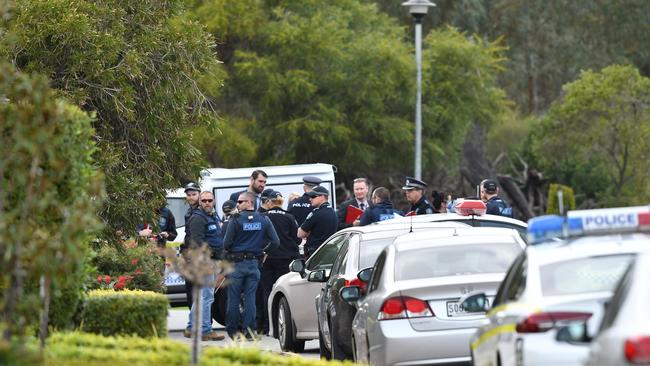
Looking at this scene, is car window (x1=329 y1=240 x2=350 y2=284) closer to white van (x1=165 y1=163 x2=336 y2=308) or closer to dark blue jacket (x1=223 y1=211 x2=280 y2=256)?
dark blue jacket (x1=223 y1=211 x2=280 y2=256)

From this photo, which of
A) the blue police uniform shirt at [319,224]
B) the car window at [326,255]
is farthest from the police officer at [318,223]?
the car window at [326,255]

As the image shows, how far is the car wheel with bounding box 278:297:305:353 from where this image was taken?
58.0ft

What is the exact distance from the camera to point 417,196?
19938 millimetres

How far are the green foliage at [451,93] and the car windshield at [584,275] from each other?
93.3 feet

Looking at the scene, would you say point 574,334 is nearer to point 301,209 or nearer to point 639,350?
point 639,350

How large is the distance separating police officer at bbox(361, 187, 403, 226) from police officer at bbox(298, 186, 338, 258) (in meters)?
0.55

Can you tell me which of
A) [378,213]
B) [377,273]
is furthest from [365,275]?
[378,213]

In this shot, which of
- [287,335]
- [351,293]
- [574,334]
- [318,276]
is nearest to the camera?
[574,334]

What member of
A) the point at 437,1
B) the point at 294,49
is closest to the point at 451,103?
the point at 294,49

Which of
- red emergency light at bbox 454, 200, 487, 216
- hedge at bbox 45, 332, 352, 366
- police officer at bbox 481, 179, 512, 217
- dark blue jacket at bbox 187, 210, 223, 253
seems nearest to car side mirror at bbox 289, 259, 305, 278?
red emergency light at bbox 454, 200, 487, 216

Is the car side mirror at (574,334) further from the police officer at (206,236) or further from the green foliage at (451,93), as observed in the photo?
the green foliage at (451,93)

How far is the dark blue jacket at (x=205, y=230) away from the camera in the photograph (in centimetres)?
1898

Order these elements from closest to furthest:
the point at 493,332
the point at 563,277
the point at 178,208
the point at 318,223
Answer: the point at 563,277 < the point at 493,332 < the point at 318,223 < the point at 178,208

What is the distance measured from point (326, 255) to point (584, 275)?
802 cm
